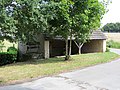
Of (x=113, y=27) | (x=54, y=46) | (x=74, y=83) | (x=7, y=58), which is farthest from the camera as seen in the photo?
(x=113, y=27)

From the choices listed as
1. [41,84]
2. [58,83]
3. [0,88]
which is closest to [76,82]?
[58,83]

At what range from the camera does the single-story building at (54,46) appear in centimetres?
2069

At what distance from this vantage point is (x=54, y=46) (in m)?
25.4

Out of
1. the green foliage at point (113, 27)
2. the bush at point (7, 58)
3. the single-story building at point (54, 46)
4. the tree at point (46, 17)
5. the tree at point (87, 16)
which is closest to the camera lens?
the tree at point (46, 17)

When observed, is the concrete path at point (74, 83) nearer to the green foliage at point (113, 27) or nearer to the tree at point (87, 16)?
the tree at point (87, 16)

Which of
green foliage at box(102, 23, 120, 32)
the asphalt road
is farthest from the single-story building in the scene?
green foliage at box(102, 23, 120, 32)

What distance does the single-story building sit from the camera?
67.9 ft

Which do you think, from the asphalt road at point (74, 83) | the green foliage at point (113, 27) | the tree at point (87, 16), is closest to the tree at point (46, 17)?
the tree at point (87, 16)

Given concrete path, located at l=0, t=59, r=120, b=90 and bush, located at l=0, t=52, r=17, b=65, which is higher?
bush, located at l=0, t=52, r=17, b=65

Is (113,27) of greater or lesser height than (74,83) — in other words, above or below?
above

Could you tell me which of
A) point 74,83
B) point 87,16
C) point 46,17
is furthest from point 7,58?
point 74,83

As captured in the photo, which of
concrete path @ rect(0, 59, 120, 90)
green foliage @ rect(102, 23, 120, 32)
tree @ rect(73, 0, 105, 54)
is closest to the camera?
concrete path @ rect(0, 59, 120, 90)

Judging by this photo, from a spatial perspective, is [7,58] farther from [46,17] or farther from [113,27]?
[113,27]

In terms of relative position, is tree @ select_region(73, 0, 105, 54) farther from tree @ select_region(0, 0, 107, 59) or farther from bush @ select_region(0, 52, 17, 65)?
bush @ select_region(0, 52, 17, 65)
